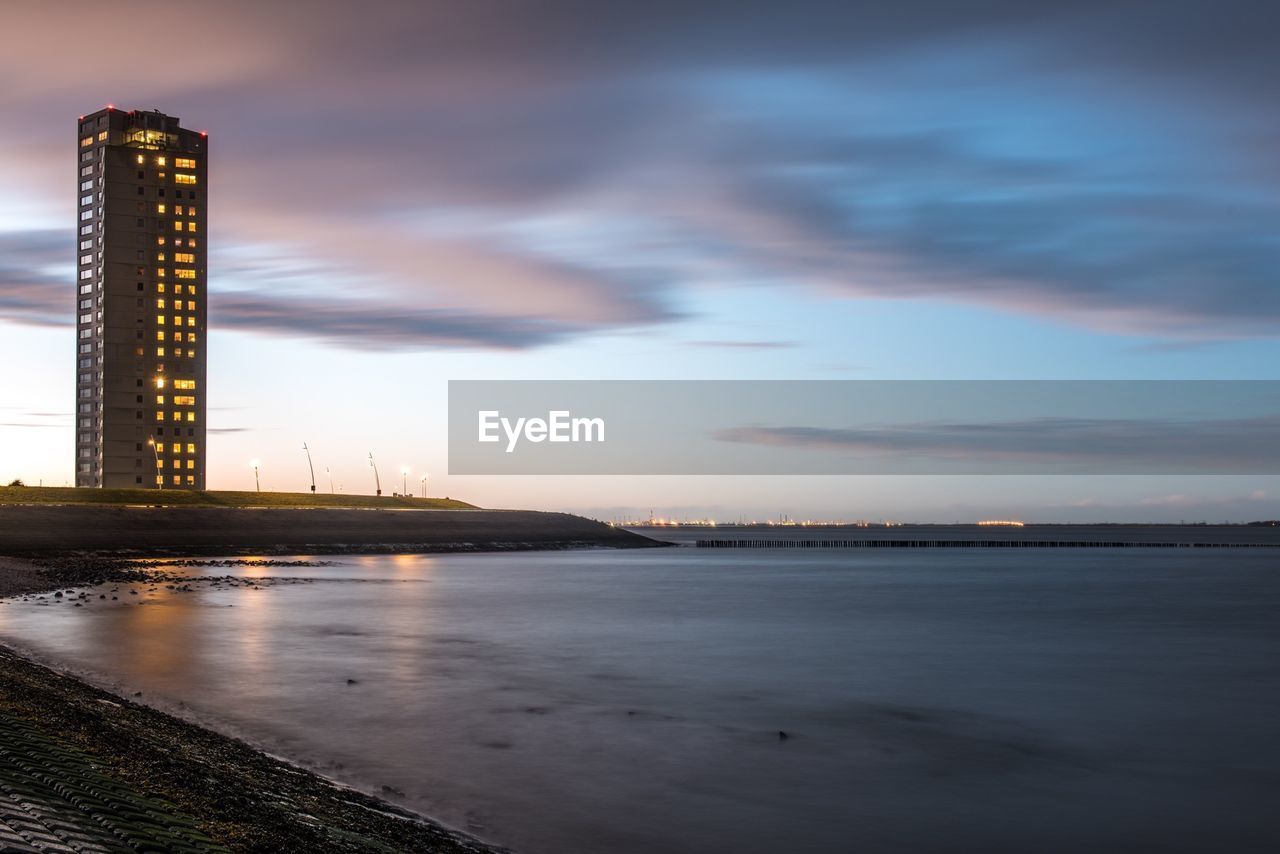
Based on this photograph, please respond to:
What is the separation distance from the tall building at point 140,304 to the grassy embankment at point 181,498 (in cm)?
3605

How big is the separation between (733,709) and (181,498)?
420 ft

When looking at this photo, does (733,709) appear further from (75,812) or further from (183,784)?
(75,812)

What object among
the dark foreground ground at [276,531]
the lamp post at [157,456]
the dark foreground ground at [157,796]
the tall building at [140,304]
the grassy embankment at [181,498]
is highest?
the tall building at [140,304]

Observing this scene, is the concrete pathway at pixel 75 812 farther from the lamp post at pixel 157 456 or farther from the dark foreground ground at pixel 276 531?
the lamp post at pixel 157 456

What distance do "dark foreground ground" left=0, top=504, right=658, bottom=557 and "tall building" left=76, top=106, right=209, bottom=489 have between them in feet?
217

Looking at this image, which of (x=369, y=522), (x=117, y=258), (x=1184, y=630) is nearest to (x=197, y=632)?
(x=1184, y=630)

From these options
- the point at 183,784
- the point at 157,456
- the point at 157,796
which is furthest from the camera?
the point at 157,456

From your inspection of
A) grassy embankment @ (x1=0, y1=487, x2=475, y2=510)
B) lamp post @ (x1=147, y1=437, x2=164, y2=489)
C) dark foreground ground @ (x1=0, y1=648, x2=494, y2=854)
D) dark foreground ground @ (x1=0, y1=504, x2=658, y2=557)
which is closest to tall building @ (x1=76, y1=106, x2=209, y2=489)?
lamp post @ (x1=147, y1=437, x2=164, y2=489)

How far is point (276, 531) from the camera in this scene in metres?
114

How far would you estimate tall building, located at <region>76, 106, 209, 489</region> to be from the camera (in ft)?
590

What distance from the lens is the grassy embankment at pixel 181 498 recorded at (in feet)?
408

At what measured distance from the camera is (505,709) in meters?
23.5

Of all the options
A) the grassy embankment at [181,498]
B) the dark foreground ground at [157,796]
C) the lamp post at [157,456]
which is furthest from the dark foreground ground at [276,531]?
the dark foreground ground at [157,796]

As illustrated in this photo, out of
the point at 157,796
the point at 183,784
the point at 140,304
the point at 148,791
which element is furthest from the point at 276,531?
the point at 157,796
